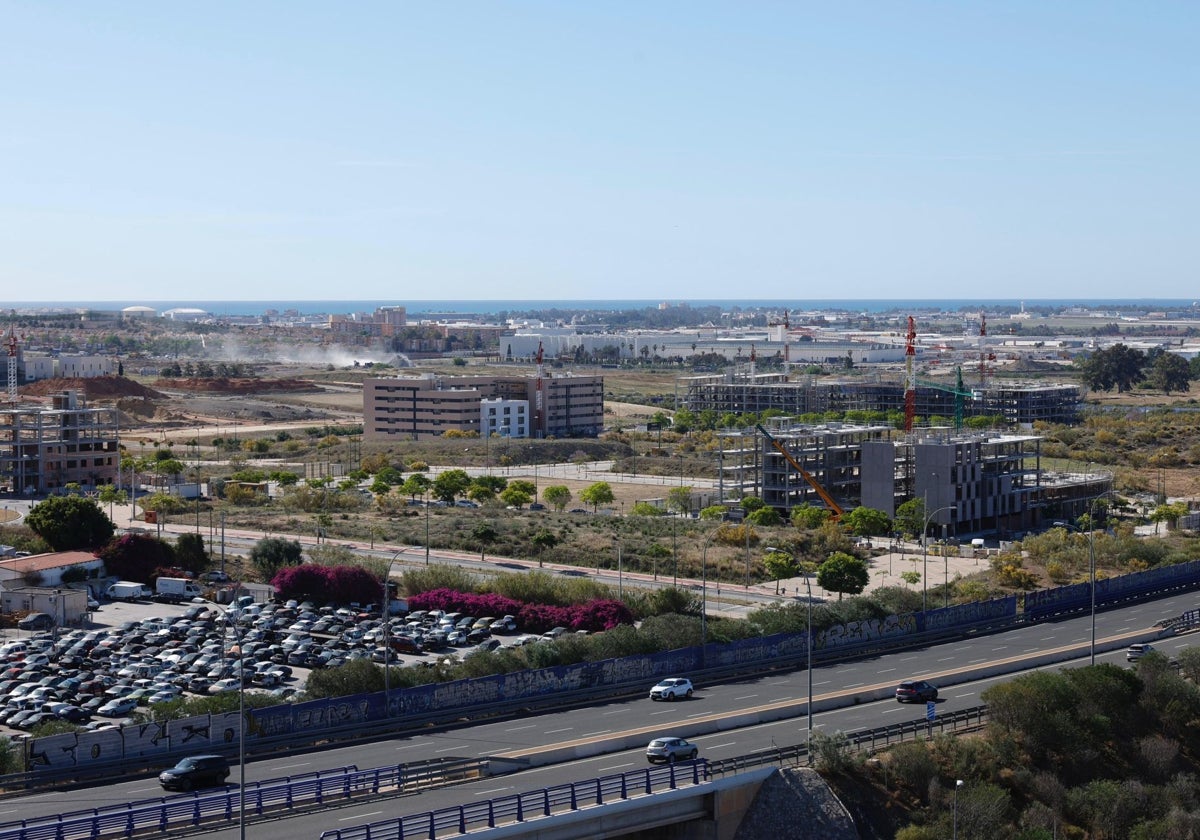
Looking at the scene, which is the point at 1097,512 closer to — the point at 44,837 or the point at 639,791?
the point at 639,791

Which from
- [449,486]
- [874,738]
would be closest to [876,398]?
[449,486]

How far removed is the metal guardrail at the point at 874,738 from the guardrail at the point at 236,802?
649 centimetres

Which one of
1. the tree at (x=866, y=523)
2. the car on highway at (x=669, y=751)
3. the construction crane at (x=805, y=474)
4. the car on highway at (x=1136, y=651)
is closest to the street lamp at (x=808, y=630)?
the car on highway at (x=669, y=751)

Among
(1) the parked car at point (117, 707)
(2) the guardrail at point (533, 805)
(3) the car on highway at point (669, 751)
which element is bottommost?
(1) the parked car at point (117, 707)

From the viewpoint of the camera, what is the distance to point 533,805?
3259cm

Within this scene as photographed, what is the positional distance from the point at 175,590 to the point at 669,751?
37443 millimetres

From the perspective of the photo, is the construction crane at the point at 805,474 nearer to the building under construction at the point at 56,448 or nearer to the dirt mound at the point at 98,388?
the building under construction at the point at 56,448

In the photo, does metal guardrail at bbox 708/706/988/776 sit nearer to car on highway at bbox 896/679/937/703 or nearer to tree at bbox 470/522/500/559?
car on highway at bbox 896/679/937/703

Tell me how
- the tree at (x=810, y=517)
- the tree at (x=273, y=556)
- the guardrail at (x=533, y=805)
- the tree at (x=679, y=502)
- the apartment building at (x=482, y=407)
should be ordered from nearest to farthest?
the guardrail at (x=533, y=805)
the tree at (x=273, y=556)
the tree at (x=810, y=517)
the tree at (x=679, y=502)
the apartment building at (x=482, y=407)

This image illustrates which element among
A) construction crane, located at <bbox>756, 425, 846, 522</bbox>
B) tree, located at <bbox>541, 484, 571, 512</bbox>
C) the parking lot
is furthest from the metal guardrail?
tree, located at <bbox>541, 484, 571, 512</bbox>

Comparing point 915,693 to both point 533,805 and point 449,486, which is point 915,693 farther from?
point 449,486

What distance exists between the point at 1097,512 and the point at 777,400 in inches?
3078

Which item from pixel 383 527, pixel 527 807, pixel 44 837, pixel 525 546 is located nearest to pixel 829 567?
pixel 525 546

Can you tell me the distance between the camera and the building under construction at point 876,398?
6580 inches
